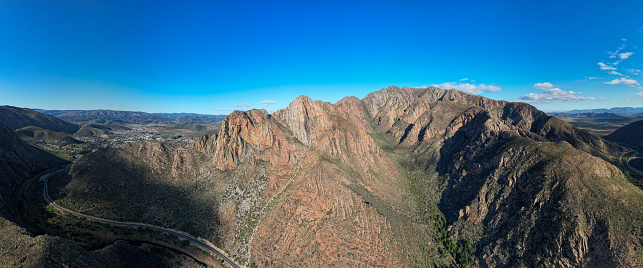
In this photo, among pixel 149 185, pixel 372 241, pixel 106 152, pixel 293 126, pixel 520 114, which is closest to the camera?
pixel 372 241

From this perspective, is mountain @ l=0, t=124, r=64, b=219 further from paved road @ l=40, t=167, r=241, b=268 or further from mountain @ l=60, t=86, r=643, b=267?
mountain @ l=60, t=86, r=643, b=267

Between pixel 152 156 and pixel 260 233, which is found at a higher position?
pixel 152 156

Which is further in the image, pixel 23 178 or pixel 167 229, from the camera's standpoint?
pixel 23 178

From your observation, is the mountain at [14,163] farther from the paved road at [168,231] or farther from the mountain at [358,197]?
the mountain at [358,197]

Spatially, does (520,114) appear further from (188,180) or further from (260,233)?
(188,180)

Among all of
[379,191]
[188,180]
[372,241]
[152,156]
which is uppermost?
[152,156]

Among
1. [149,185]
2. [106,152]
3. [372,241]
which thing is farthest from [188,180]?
[372,241]

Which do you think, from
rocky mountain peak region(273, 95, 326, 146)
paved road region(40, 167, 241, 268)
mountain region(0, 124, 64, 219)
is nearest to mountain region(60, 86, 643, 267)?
rocky mountain peak region(273, 95, 326, 146)

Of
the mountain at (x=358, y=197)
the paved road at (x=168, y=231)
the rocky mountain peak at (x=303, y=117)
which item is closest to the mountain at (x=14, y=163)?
the paved road at (x=168, y=231)

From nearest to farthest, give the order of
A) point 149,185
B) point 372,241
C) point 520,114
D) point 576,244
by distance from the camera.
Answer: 1. point 576,244
2. point 372,241
3. point 149,185
4. point 520,114
